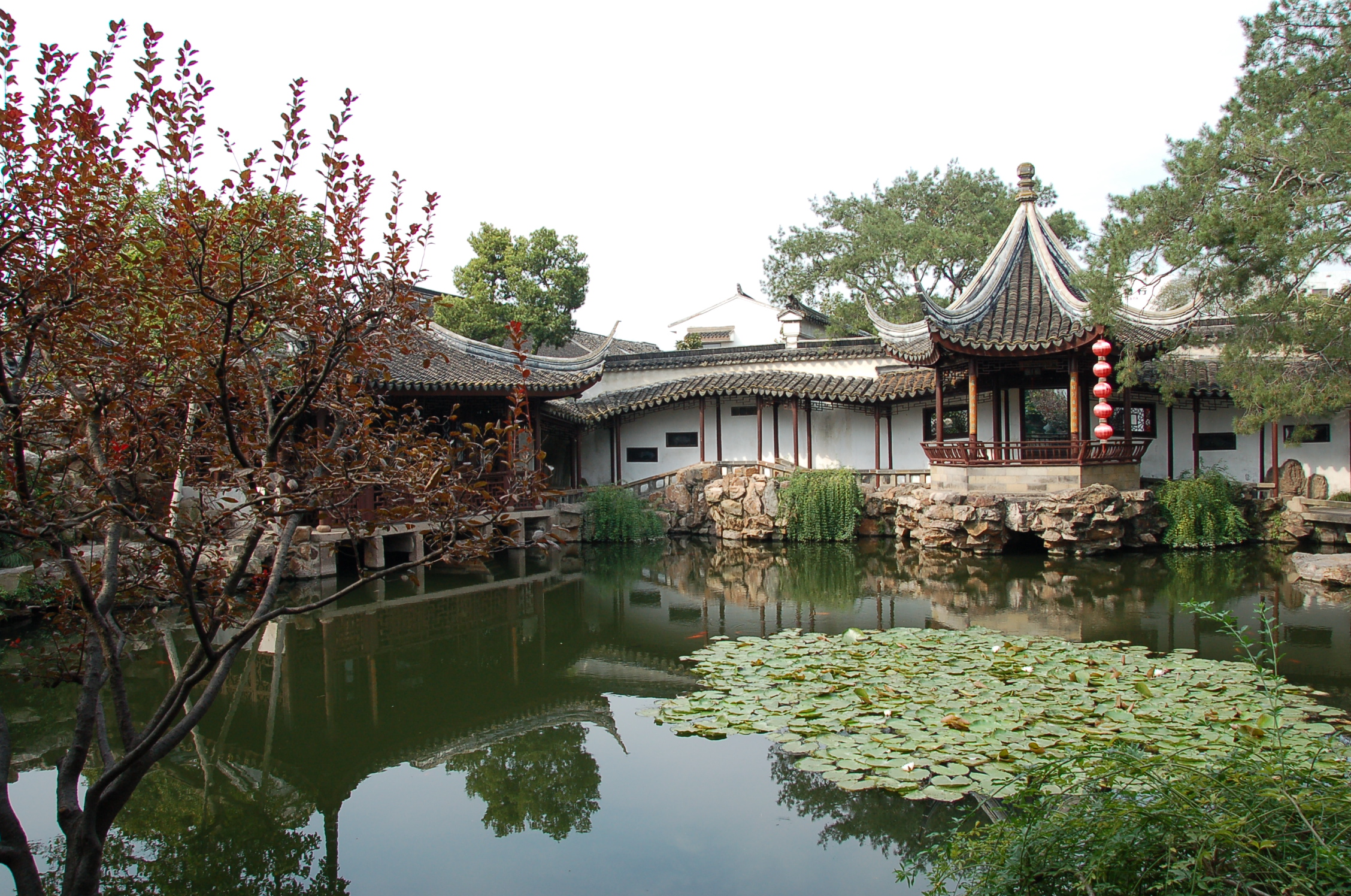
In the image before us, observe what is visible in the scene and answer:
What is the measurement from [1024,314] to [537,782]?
34.5ft

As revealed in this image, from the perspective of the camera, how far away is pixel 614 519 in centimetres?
1399

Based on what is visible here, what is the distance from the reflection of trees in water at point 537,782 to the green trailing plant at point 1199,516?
9.57m

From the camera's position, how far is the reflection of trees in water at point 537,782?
417 centimetres

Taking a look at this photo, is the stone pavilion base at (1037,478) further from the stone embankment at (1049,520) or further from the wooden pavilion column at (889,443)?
the wooden pavilion column at (889,443)

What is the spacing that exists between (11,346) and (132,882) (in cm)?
240

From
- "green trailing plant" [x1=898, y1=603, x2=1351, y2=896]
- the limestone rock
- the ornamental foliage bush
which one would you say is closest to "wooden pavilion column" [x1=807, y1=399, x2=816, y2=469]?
the limestone rock

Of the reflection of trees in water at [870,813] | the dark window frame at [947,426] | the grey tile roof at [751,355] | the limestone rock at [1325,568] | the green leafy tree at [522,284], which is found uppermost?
the green leafy tree at [522,284]

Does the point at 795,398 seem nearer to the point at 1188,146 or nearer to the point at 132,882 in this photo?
the point at 1188,146

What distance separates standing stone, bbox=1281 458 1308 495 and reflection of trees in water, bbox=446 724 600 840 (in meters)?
11.9

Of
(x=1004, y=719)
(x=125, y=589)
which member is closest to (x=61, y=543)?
(x=125, y=589)

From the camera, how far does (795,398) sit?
15578 mm

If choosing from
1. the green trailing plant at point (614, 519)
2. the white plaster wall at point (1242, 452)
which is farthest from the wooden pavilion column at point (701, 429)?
the white plaster wall at point (1242, 452)

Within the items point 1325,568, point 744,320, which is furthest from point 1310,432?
point 744,320

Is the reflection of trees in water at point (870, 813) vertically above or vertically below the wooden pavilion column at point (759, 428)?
below
